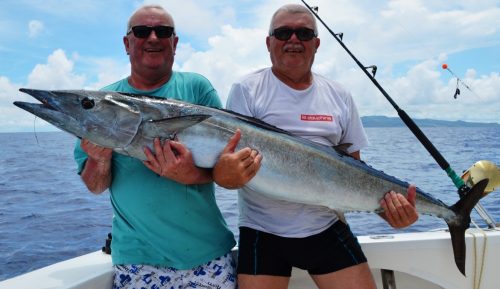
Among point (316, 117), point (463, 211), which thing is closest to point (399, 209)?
point (463, 211)

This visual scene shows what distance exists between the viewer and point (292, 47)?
2.62 metres

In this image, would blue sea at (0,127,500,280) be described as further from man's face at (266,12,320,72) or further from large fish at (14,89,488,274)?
man's face at (266,12,320,72)

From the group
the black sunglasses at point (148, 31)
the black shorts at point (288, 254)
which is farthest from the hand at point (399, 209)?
the black sunglasses at point (148, 31)

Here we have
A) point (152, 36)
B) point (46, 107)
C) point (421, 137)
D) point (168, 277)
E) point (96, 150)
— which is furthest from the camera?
point (421, 137)

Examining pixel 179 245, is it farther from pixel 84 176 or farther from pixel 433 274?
pixel 433 274

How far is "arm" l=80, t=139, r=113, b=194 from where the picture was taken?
2.26 m

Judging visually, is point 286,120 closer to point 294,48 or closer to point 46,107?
point 294,48

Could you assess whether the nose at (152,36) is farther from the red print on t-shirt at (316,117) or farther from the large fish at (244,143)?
the red print on t-shirt at (316,117)

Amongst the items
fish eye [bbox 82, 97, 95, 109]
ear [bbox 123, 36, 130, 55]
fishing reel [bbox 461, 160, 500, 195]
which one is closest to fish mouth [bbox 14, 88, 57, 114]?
fish eye [bbox 82, 97, 95, 109]

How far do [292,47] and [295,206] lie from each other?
90cm

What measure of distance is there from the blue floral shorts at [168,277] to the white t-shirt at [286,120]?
0.33 meters

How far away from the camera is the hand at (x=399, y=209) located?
2.53 m

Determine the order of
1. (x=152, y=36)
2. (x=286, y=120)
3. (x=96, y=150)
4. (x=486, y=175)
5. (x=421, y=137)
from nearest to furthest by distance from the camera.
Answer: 1. (x=96, y=150)
2. (x=152, y=36)
3. (x=286, y=120)
4. (x=486, y=175)
5. (x=421, y=137)

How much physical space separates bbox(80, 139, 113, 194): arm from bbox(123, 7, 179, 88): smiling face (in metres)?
0.52
